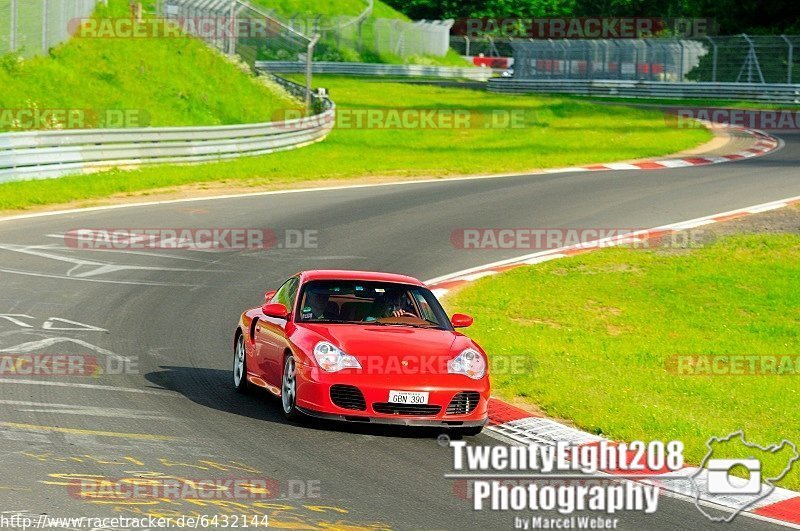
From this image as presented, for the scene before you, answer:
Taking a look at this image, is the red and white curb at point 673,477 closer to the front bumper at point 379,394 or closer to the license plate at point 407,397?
the front bumper at point 379,394

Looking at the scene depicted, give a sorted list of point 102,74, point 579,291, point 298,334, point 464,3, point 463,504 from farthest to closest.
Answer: point 464,3 → point 102,74 → point 579,291 → point 298,334 → point 463,504

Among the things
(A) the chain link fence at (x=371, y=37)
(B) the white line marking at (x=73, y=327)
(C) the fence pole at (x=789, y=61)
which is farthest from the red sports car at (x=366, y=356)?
(A) the chain link fence at (x=371, y=37)

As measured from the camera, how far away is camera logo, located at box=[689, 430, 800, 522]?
8570mm

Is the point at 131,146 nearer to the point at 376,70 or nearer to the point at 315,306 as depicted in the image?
the point at 315,306

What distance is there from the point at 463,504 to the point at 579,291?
33.6 feet

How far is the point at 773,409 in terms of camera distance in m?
11.8

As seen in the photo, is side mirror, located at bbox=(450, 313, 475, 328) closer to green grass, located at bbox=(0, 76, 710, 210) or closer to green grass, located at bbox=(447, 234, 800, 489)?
green grass, located at bbox=(447, 234, 800, 489)

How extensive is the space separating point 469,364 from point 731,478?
242 centimetres

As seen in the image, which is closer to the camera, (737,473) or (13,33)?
(737,473)

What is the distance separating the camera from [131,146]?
95.3 feet

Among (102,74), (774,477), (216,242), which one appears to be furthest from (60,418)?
(102,74)

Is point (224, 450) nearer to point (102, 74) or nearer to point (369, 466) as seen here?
point (369, 466)

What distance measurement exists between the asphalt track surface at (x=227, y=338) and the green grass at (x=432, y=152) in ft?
8.21

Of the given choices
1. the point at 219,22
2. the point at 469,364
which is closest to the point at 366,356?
the point at 469,364
